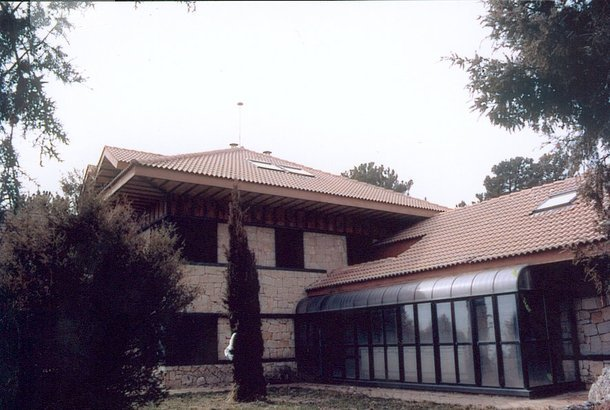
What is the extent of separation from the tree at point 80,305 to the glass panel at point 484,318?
20.5 feet

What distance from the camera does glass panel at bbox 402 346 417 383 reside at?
12.6 m

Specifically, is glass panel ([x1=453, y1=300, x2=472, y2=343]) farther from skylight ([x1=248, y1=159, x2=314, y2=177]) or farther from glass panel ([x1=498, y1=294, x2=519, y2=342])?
skylight ([x1=248, y1=159, x2=314, y2=177])

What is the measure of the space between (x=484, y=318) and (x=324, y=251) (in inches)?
283

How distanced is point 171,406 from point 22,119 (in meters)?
5.85

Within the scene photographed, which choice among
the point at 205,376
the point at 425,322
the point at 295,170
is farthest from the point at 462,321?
the point at 295,170

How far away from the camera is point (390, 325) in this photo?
44.0 ft

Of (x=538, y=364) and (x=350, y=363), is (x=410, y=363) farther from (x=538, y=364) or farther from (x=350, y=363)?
(x=538, y=364)

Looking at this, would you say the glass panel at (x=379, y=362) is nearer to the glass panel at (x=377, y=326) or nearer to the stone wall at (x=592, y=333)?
the glass panel at (x=377, y=326)

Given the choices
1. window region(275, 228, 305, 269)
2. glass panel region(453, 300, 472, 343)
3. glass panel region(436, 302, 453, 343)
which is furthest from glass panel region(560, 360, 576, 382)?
window region(275, 228, 305, 269)

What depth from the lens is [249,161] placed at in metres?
18.8

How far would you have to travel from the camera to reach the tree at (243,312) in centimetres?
1162

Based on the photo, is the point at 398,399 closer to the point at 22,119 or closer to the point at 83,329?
the point at 83,329

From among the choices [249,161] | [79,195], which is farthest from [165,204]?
[79,195]

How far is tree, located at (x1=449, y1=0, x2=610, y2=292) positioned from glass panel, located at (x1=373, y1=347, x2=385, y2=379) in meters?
6.40
